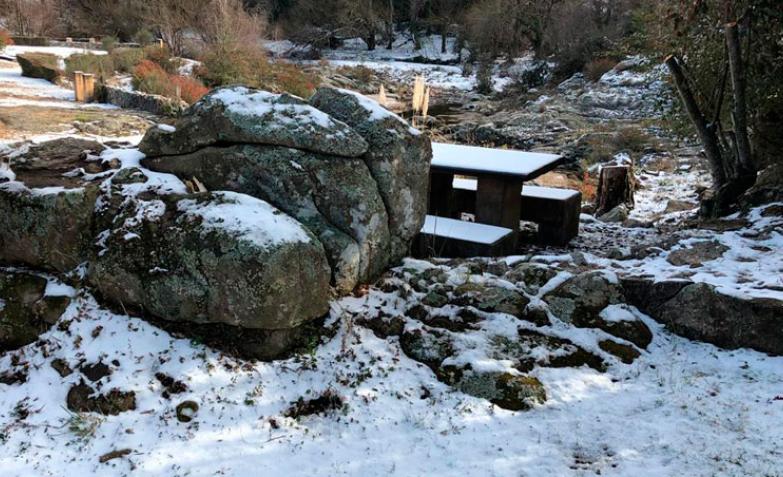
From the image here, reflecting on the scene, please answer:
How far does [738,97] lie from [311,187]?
4.75 m

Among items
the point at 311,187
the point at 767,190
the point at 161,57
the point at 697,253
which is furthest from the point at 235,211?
the point at 161,57

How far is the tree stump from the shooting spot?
29.9 feet

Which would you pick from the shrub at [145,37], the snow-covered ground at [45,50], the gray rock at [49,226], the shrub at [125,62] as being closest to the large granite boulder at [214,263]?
the gray rock at [49,226]

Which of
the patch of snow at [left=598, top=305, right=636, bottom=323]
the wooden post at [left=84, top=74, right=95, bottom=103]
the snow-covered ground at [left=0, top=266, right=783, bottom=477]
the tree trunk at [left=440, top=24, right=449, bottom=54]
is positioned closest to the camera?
the snow-covered ground at [left=0, top=266, right=783, bottom=477]

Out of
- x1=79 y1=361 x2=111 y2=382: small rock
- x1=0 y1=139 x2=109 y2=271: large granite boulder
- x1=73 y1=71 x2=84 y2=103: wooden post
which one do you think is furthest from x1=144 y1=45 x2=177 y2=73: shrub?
x1=79 y1=361 x2=111 y2=382: small rock

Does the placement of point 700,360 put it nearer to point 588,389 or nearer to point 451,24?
point 588,389

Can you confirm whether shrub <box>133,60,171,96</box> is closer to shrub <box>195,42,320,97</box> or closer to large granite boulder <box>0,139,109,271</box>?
shrub <box>195,42,320,97</box>

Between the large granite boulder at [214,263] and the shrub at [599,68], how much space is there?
2337 centimetres

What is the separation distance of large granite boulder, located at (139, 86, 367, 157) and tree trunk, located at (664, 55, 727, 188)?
442 centimetres

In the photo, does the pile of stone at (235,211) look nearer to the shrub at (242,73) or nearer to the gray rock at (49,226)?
the gray rock at (49,226)

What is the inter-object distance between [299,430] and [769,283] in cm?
337

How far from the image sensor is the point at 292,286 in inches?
136

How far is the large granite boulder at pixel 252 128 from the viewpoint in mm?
4238

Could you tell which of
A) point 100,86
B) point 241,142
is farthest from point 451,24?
point 241,142
